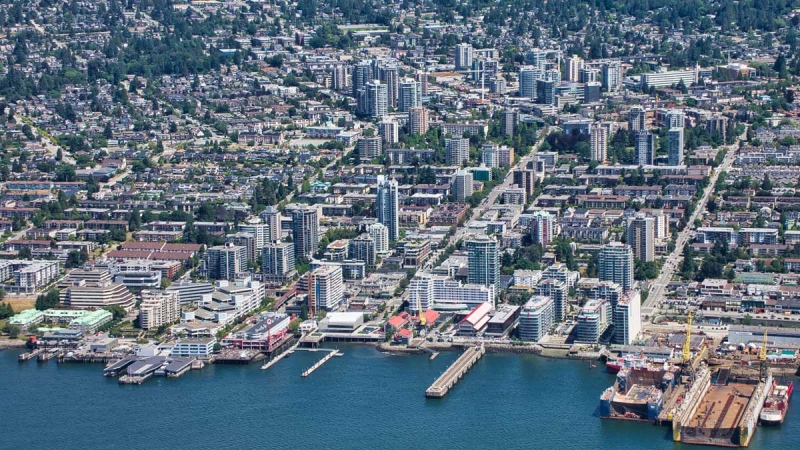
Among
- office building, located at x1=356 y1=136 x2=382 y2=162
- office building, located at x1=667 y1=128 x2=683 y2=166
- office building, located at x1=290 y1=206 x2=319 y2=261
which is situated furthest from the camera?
office building, located at x1=356 y1=136 x2=382 y2=162

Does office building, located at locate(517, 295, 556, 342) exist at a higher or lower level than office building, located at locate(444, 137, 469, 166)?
lower

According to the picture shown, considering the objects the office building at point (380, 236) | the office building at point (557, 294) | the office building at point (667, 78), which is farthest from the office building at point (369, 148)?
the office building at point (557, 294)

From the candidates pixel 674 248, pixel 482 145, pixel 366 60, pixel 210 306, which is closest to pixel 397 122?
pixel 482 145

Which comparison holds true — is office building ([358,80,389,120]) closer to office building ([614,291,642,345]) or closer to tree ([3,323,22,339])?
tree ([3,323,22,339])

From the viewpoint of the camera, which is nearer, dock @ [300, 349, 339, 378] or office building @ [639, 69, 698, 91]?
dock @ [300, 349, 339, 378]

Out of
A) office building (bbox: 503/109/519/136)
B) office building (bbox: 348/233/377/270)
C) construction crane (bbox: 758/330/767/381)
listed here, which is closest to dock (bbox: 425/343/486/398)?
construction crane (bbox: 758/330/767/381)

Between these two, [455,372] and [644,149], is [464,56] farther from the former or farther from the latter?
[455,372]
